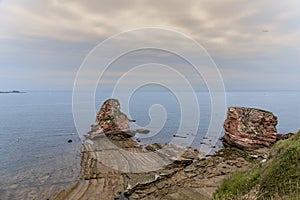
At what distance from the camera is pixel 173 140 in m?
54.5

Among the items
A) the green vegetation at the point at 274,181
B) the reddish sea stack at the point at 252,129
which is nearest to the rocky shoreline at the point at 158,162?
the reddish sea stack at the point at 252,129

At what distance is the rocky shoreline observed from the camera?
24938mm

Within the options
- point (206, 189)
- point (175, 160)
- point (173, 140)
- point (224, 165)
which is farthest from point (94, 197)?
point (173, 140)

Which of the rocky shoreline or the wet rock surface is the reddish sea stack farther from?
the wet rock surface

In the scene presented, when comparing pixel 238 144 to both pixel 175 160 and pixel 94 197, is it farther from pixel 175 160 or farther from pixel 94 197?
pixel 94 197

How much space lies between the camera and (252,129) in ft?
155

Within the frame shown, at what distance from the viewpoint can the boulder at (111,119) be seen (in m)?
58.2

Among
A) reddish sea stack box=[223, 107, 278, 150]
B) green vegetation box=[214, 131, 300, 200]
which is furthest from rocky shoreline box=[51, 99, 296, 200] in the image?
green vegetation box=[214, 131, 300, 200]

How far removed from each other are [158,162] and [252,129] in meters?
24.4

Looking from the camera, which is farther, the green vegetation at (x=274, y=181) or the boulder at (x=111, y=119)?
the boulder at (x=111, y=119)

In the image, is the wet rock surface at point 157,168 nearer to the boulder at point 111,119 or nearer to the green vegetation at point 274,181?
the boulder at point 111,119

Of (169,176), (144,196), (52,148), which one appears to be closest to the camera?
(144,196)

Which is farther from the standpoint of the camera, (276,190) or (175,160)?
(175,160)

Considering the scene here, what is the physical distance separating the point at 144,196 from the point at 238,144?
1226 inches
